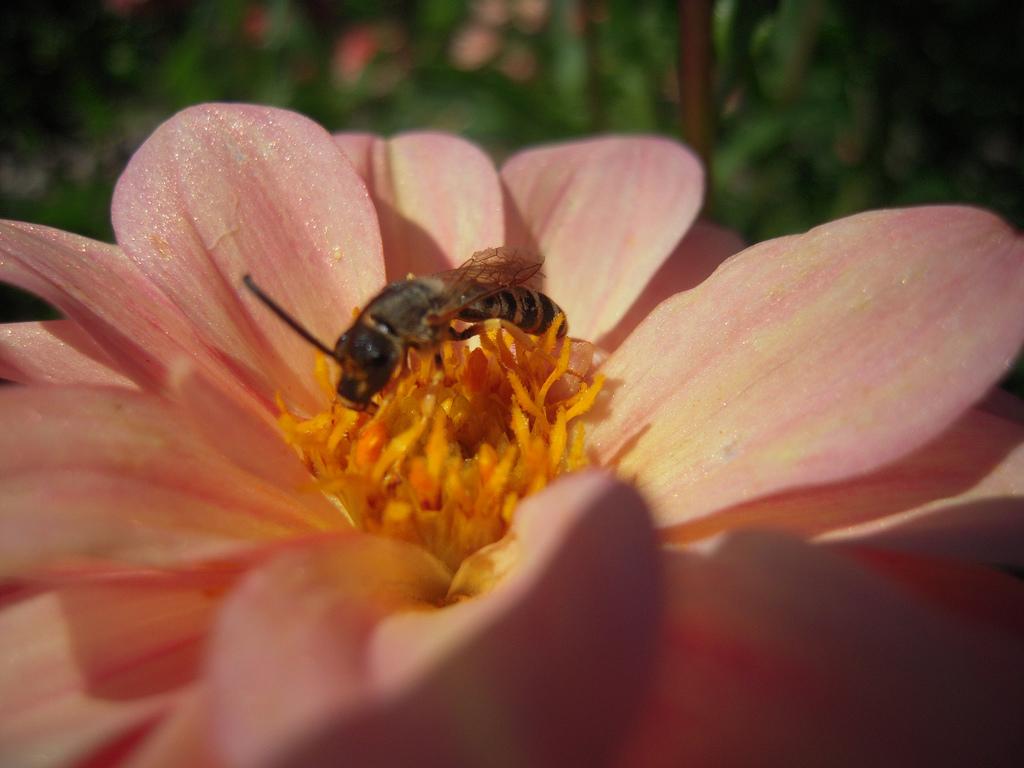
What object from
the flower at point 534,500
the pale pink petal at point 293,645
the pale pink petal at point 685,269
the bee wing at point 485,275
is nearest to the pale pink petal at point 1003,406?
the flower at point 534,500

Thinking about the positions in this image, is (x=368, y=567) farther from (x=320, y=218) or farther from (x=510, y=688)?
(x=320, y=218)

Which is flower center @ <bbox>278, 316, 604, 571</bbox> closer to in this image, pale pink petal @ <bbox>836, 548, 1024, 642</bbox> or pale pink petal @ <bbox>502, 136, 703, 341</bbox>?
pale pink petal @ <bbox>502, 136, 703, 341</bbox>

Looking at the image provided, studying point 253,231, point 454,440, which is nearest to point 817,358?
point 454,440

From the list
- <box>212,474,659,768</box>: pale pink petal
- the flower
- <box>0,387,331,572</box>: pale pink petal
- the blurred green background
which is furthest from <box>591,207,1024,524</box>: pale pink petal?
the blurred green background

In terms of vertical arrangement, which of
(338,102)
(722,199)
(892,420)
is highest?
(892,420)

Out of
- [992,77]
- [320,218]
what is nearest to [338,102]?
[320,218]

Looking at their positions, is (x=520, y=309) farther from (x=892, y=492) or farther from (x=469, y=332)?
(x=892, y=492)
